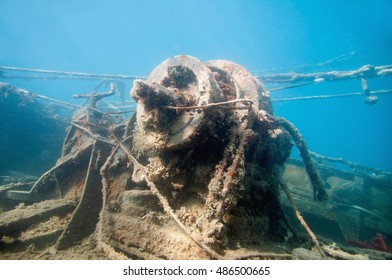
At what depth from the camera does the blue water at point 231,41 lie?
49281mm

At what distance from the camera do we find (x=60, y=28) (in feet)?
364

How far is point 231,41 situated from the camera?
11394 centimetres

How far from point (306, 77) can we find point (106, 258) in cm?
901

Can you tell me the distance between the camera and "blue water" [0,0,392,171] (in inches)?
1940

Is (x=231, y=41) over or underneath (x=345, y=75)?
over

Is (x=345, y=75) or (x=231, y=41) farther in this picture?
(x=231, y=41)

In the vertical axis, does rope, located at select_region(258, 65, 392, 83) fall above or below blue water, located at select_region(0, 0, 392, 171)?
below

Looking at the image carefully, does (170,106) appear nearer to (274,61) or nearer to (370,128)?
(274,61)

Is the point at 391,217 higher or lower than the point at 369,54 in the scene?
lower

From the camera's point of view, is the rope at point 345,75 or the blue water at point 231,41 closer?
the rope at point 345,75

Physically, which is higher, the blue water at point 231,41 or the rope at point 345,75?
the blue water at point 231,41

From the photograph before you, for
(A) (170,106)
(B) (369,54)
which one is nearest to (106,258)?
(A) (170,106)

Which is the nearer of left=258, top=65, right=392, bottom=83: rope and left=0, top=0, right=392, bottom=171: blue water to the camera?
left=258, top=65, right=392, bottom=83: rope
